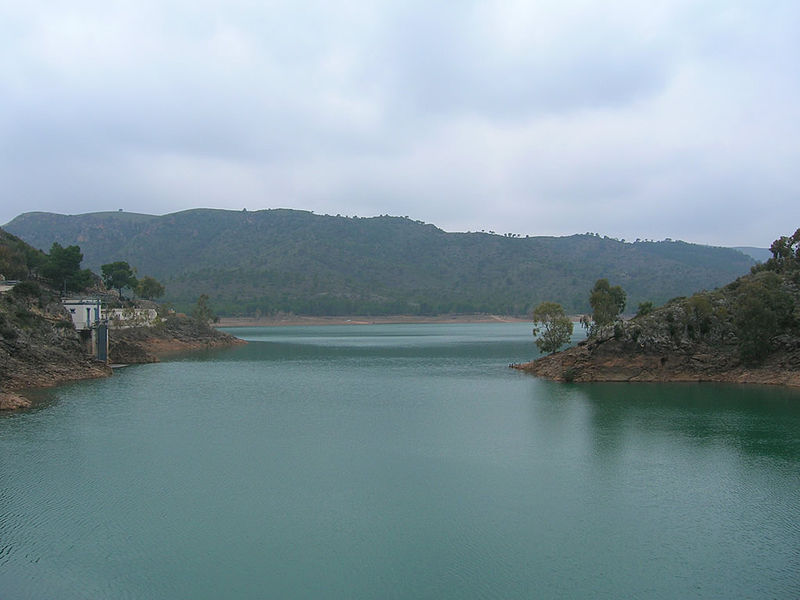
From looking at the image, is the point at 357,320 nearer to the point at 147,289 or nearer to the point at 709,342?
the point at 147,289

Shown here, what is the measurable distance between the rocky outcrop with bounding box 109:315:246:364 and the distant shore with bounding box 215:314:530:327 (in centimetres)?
6137

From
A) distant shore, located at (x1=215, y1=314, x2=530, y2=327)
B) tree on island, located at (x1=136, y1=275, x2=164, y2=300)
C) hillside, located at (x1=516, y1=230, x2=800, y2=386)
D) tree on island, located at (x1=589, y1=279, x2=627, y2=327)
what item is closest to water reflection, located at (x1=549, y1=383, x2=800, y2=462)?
hillside, located at (x1=516, y1=230, x2=800, y2=386)

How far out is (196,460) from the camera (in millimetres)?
25906

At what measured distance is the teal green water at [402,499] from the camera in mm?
15148

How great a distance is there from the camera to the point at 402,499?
20.7 m

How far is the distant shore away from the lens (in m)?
165

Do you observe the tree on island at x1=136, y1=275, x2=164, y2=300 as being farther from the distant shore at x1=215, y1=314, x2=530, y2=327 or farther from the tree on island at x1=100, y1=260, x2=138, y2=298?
the distant shore at x1=215, y1=314, x2=530, y2=327

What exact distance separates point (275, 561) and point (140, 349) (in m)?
59.9

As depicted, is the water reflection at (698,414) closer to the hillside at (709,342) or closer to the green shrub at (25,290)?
the hillside at (709,342)

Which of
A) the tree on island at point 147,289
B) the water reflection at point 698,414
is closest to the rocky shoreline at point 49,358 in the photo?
the tree on island at point 147,289

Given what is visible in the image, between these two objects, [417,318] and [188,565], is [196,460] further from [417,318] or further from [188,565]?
[417,318]

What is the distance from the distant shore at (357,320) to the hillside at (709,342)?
12243 centimetres

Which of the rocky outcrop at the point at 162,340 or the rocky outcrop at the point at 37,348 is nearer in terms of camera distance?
the rocky outcrop at the point at 37,348

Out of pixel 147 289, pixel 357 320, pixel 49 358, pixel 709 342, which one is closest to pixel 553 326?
pixel 709 342
